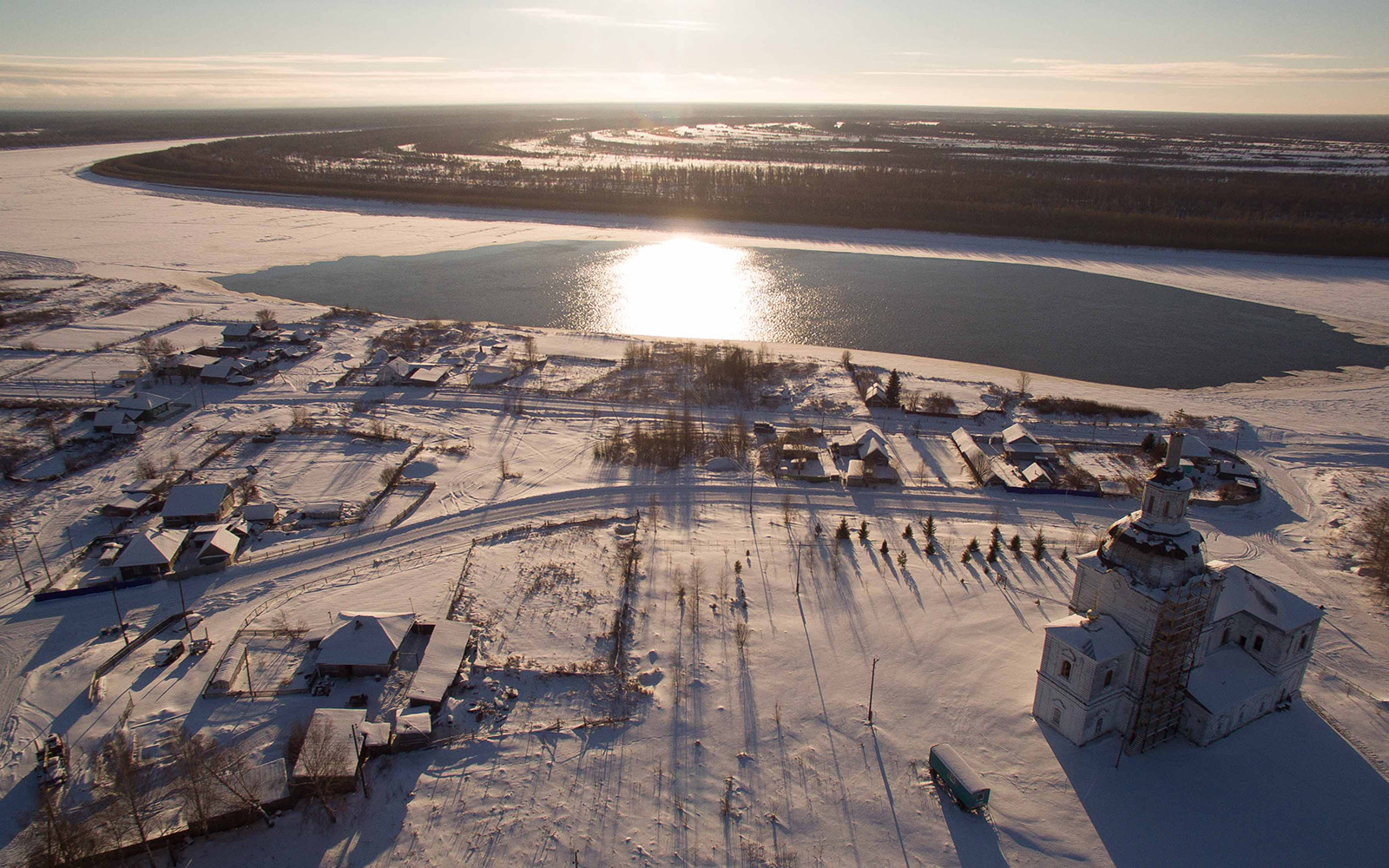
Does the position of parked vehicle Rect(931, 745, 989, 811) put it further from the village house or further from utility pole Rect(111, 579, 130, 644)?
the village house

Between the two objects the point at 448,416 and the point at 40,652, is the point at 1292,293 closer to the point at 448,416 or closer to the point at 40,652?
the point at 448,416

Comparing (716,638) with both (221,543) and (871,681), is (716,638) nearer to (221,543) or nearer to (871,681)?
(871,681)

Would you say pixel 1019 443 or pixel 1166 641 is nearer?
pixel 1166 641

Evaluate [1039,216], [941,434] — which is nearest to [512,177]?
[1039,216]

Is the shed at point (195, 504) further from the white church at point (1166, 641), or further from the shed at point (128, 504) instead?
the white church at point (1166, 641)

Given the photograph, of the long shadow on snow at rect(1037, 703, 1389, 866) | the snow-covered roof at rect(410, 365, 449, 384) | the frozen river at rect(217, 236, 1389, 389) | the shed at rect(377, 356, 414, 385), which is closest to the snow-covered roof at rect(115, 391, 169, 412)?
the shed at rect(377, 356, 414, 385)

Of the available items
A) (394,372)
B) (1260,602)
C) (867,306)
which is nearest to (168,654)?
(394,372)

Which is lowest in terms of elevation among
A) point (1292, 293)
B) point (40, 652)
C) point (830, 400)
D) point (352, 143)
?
point (40, 652)
